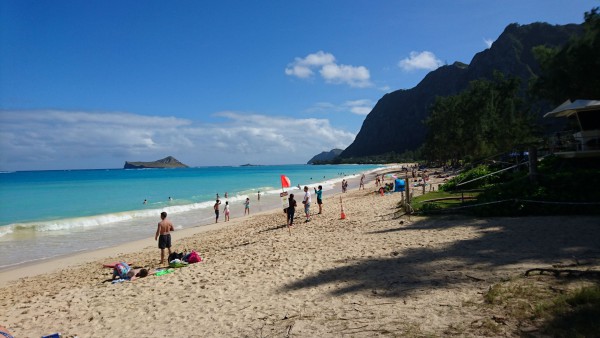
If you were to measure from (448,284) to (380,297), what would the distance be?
4.42ft

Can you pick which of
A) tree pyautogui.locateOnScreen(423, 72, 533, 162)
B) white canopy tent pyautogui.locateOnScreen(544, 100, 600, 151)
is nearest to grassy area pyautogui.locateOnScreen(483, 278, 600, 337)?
white canopy tent pyautogui.locateOnScreen(544, 100, 600, 151)

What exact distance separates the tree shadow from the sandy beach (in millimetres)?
23

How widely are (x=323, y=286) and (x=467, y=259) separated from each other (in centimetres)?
345

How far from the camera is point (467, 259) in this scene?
27.4 feet

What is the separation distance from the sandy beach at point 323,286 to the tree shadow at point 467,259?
2 centimetres

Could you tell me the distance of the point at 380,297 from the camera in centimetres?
664

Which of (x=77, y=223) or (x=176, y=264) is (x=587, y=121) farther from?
(x=77, y=223)

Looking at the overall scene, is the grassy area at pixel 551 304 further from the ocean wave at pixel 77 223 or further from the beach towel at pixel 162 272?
the ocean wave at pixel 77 223

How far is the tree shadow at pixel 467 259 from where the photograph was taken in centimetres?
721

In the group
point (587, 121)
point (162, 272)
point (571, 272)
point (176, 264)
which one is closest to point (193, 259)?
point (176, 264)

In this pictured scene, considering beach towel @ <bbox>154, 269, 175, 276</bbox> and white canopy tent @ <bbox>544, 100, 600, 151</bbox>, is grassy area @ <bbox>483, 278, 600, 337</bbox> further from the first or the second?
white canopy tent @ <bbox>544, 100, 600, 151</bbox>

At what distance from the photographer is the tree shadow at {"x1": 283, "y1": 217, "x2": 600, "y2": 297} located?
23.6 feet

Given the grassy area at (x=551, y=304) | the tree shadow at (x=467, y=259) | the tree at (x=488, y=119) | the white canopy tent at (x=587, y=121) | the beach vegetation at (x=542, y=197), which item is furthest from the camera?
the tree at (x=488, y=119)

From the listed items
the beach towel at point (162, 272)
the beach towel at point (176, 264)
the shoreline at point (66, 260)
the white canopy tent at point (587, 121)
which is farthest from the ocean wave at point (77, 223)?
the white canopy tent at point (587, 121)
